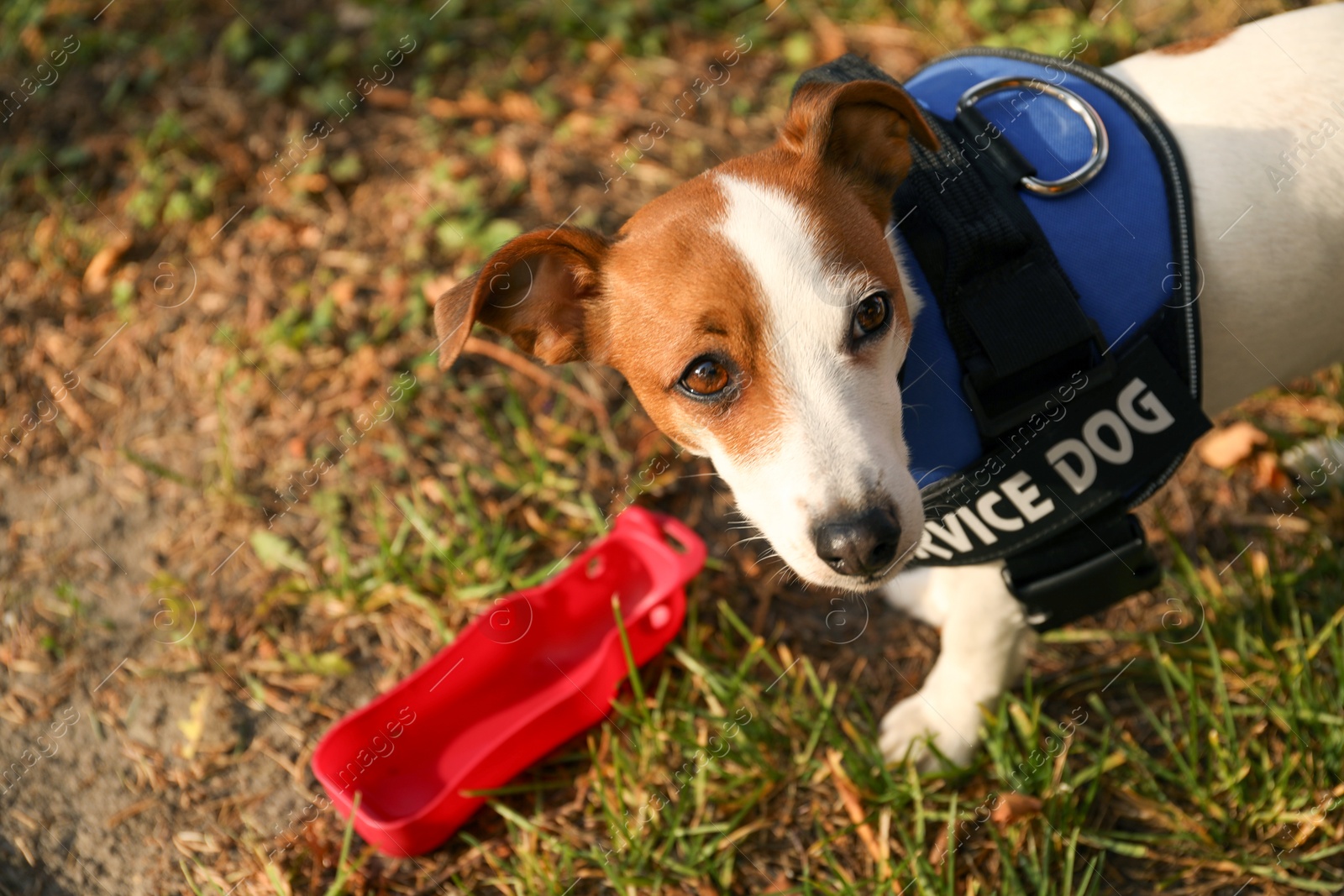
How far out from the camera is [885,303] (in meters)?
2.31

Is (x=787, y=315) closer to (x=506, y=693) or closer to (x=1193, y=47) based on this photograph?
(x=1193, y=47)

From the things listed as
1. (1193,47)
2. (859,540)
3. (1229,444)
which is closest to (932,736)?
(859,540)

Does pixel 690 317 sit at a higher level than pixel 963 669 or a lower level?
higher

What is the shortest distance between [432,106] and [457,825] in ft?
11.6

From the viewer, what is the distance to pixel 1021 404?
7.74 ft

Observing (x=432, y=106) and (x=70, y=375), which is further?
(x=432, y=106)

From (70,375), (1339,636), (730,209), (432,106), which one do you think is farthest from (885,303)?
(70,375)

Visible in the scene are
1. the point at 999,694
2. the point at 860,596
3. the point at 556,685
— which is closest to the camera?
the point at 999,694

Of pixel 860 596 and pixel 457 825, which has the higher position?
pixel 457 825

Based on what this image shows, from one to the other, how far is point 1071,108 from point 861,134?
55 centimetres

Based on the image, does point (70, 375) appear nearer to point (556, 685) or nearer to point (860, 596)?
point (556, 685)

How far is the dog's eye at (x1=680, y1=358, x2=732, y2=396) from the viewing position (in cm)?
231

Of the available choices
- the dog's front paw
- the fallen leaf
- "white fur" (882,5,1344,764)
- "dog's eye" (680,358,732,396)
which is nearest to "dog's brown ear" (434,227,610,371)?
"dog's eye" (680,358,732,396)

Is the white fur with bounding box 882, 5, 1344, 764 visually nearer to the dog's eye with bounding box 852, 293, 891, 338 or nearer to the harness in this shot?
the harness
